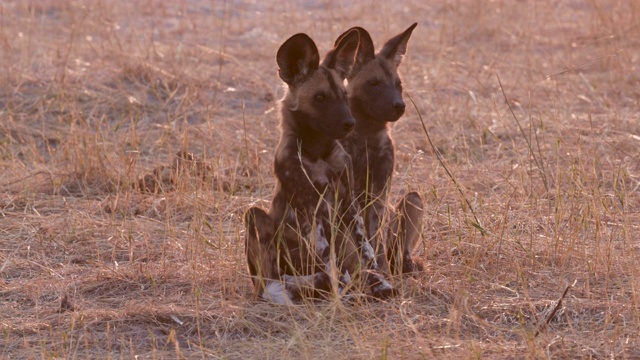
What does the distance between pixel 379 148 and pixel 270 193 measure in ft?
6.06

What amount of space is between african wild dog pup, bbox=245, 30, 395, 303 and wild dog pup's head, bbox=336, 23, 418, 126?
1.17 feet

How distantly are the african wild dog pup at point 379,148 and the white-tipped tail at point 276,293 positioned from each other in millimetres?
512

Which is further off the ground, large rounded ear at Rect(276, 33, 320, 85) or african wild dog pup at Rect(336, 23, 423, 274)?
large rounded ear at Rect(276, 33, 320, 85)

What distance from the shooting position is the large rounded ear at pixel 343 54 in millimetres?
5352

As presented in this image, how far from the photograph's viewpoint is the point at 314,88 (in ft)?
17.5

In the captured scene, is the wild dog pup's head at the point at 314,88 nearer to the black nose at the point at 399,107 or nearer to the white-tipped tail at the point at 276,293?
the black nose at the point at 399,107

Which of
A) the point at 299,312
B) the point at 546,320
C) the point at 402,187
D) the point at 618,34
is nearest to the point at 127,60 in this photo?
the point at 402,187

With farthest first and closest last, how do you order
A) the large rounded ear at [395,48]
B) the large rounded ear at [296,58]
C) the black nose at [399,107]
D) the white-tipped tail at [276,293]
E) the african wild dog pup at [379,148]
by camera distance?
the large rounded ear at [395,48] → the black nose at [399,107] → the african wild dog pup at [379,148] → the large rounded ear at [296,58] → the white-tipped tail at [276,293]

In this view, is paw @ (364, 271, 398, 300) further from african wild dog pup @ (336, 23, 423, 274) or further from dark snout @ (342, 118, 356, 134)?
dark snout @ (342, 118, 356, 134)

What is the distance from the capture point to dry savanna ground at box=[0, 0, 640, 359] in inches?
189

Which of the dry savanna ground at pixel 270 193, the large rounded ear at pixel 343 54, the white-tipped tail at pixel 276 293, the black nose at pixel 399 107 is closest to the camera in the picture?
the dry savanna ground at pixel 270 193

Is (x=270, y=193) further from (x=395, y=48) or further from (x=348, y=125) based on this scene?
(x=348, y=125)

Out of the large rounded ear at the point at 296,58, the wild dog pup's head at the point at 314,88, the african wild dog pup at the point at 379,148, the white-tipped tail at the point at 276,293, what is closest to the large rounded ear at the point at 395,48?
the african wild dog pup at the point at 379,148

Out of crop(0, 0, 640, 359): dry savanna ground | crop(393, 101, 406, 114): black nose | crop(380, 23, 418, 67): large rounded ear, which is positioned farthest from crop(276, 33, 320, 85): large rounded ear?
crop(0, 0, 640, 359): dry savanna ground
